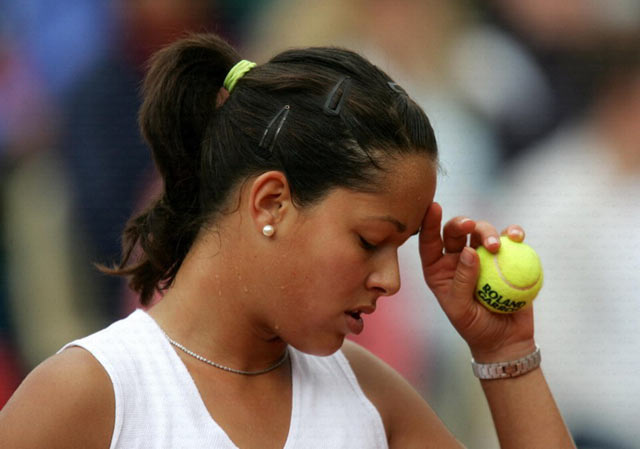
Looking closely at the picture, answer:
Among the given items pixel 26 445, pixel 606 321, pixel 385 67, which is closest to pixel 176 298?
pixel 26 445

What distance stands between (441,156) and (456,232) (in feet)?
4.73

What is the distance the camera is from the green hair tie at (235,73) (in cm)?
172

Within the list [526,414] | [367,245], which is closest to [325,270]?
[367,245]

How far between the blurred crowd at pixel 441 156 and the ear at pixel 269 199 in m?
1.70

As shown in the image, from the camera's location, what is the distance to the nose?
1569 mm

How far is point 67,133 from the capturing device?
3324mm

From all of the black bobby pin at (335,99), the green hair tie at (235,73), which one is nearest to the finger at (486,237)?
the black bobby pin at (335,99)

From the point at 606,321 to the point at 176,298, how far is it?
6.76ft

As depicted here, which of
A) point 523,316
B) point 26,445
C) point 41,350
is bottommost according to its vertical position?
point 41,350

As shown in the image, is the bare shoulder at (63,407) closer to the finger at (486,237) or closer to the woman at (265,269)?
the woman at (265,269)

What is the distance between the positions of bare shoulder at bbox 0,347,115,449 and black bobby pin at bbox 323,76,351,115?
24.0 inches

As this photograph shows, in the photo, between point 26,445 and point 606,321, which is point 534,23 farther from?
point 26,445

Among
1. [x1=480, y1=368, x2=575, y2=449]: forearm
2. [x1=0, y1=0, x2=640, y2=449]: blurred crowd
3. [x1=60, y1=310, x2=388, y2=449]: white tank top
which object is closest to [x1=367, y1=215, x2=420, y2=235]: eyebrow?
[x1=60, y1=310, x2=388, y2=449]: white tank top

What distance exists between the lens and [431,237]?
182cm
